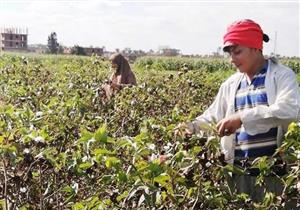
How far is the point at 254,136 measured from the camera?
2.58 m

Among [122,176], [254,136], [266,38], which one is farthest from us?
[266,38]

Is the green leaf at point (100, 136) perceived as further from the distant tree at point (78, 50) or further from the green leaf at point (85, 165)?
the distant tree at point (78, 50)

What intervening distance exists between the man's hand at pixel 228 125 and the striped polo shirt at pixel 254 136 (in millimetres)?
248

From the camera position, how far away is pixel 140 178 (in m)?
1.77

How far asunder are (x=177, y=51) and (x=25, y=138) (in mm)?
68225

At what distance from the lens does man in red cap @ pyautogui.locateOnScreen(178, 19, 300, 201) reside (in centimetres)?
240

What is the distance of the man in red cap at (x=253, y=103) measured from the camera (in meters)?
2.40

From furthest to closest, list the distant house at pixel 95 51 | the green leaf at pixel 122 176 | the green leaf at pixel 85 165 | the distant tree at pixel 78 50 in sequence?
the distant tree at pixel 78 50, the distant house at pixel 95 51, the green leaf at pixel 85 165, the green leaf at pixel 122 176

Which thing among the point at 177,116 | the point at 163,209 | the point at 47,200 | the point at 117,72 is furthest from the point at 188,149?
the point at 117,72

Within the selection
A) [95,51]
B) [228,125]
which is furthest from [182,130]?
[95,51]

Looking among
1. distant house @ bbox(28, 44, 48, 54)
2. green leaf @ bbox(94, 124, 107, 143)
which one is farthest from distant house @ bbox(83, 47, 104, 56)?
distant house @ bbox(28, 44, 48, 54)

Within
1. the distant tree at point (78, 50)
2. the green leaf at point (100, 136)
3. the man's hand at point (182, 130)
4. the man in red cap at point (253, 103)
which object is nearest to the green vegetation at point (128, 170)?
the green leaf at point (100, 136)

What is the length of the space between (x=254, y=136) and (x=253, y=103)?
0.56 feet

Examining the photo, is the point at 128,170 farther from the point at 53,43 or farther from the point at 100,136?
the point at 53,43
